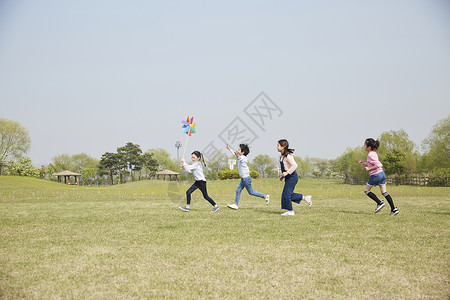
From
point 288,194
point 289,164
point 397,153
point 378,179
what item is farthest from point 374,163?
point 397,153

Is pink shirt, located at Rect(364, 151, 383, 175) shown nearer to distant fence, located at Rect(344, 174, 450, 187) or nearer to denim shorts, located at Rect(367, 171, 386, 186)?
denim shorts, located at Rect(367, 171, 386, 186)

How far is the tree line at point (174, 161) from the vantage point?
167 feet

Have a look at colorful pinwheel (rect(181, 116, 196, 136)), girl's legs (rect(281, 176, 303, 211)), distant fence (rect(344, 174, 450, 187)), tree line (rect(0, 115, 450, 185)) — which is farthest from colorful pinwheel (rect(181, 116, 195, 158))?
distant fence (rect(344, 174, 450, 187))

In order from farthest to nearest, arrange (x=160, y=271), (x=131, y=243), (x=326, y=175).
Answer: (x=326, y=175) < (x=131, y=243) < (x=160, y=271)

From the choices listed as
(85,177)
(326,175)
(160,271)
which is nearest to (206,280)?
(160,271)

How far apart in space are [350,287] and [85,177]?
77.4 metres

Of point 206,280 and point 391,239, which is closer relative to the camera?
point 206,280

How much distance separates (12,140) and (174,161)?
129ft

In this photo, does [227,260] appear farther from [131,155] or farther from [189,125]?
[131,155]

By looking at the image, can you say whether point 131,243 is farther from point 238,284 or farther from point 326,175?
point 326,175

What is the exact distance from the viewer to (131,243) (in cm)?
625

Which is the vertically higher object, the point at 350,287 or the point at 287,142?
the point at 287,142

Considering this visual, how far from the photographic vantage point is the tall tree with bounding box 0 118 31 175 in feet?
192

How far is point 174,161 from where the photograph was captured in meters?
91.2
